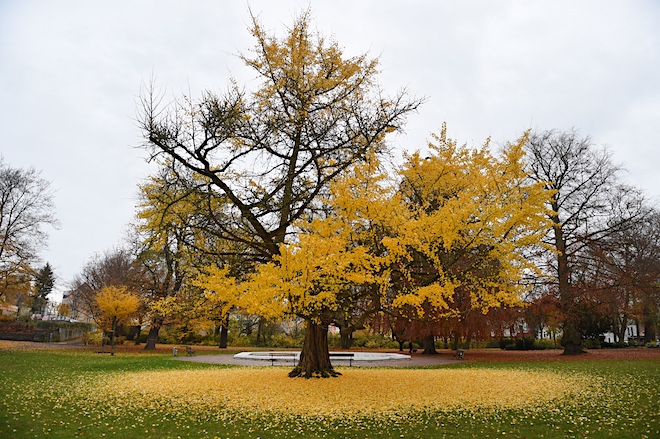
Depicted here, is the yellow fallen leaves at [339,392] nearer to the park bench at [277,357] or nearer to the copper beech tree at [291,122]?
the copper beech tree at [291,122]

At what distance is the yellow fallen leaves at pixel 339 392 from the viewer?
9.50 m

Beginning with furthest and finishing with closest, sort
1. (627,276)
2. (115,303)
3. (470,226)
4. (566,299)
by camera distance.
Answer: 1. (115,303)
2. (566,299)
3. (627,276)
4. (470,226)

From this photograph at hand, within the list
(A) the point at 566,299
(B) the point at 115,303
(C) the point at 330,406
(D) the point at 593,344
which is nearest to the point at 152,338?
(B) the point at 115,303

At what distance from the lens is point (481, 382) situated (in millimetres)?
13375

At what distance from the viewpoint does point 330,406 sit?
9484 mm

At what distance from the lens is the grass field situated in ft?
24.7

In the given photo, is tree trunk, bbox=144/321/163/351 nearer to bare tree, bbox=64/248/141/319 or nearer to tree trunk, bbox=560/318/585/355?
bare tree, bbox=64/248/141/319

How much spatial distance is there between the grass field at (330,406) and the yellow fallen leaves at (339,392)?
3cm

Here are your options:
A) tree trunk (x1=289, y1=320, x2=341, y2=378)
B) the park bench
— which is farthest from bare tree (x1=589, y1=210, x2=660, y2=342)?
tree trunk (x1=289, y1=320, x2=341, y2=378)

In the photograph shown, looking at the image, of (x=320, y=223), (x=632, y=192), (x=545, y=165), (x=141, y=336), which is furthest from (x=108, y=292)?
(x=632, y=192)

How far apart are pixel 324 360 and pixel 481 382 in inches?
187

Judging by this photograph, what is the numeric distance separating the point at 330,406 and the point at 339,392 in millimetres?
1674

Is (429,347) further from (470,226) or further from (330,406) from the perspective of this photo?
(470,226)

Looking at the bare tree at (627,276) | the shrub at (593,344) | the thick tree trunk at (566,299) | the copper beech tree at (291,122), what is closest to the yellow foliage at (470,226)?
the copper beech tree at (291,122)
